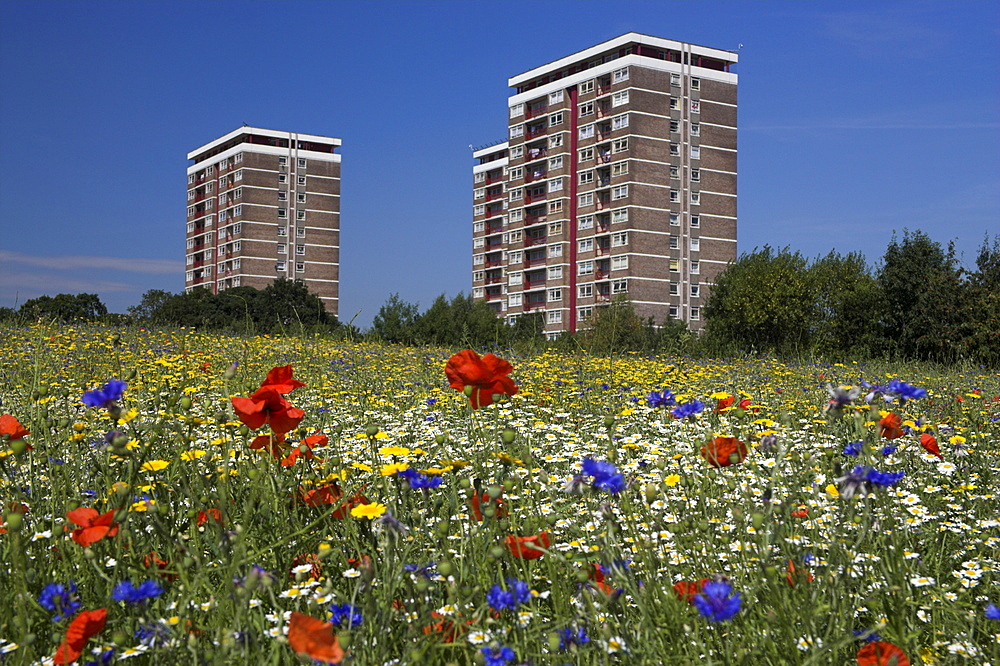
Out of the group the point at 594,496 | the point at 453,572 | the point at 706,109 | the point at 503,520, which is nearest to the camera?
the point at 453,572

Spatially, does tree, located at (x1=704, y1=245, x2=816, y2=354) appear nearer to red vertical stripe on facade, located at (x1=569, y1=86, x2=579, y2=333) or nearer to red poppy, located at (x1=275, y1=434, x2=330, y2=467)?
red vertical stripe on facade, located at (x1=569, y1=86, x2=579, y2=333)

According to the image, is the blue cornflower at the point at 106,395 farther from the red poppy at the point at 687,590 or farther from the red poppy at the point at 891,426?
the red poppy at the point at 891,426

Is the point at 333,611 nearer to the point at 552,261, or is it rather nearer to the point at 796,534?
the point at 796,534

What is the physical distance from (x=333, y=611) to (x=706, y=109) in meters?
60.9

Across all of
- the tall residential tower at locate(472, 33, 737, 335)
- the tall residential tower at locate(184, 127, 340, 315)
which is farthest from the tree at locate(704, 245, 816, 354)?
the tall residential tower at locate(184, 127, 340, 315)

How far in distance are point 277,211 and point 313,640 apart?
75.1 m

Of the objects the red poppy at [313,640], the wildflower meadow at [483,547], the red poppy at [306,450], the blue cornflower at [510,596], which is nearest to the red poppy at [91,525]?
the wildflower meadow at [483,547]

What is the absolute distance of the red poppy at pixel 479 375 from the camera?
2559 millimetres

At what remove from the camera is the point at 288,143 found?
73.6 metres

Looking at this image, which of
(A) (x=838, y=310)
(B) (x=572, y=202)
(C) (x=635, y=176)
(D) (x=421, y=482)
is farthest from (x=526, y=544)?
(B) (x=572, y=202)

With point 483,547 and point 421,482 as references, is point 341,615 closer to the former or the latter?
point 421,482

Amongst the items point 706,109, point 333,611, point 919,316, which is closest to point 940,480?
point 333,611

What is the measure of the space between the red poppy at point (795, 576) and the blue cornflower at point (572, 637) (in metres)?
0.52

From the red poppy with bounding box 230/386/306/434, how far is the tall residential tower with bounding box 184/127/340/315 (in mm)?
70142
